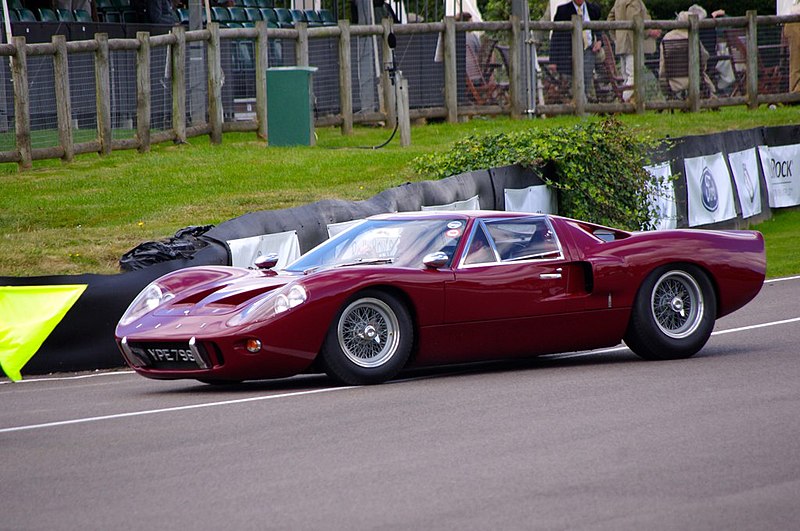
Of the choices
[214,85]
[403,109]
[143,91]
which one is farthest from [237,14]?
[143,91]

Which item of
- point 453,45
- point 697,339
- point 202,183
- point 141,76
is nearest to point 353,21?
point 453,45

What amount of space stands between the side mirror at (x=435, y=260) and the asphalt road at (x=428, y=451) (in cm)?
83

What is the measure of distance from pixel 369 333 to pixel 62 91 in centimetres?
1248

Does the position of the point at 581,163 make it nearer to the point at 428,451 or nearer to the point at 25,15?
the point at 25,15

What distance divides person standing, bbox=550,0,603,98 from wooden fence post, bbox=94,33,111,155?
1068cm

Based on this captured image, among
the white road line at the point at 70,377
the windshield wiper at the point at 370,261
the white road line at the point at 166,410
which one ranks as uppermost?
the windshield wiper at the point at 370,261

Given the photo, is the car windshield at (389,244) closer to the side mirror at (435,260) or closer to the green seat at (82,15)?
the side mirror at (435,260)

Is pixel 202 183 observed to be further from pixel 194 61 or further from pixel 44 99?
pixel 194 61

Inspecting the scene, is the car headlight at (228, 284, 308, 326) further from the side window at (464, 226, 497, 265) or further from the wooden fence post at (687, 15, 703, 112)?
the wooden fence post at (687, 15, 703, 112)

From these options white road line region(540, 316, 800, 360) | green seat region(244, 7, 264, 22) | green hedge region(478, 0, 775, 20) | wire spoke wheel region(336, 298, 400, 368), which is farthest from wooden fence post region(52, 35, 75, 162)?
green hedge region(478, 0, 775, 20)

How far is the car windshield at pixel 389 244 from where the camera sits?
32.1 feet

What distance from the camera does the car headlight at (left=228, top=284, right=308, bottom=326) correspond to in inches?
353

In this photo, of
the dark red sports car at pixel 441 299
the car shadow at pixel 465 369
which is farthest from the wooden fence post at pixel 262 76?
the dark red sports car at pixel 441 299

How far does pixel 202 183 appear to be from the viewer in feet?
64.4
